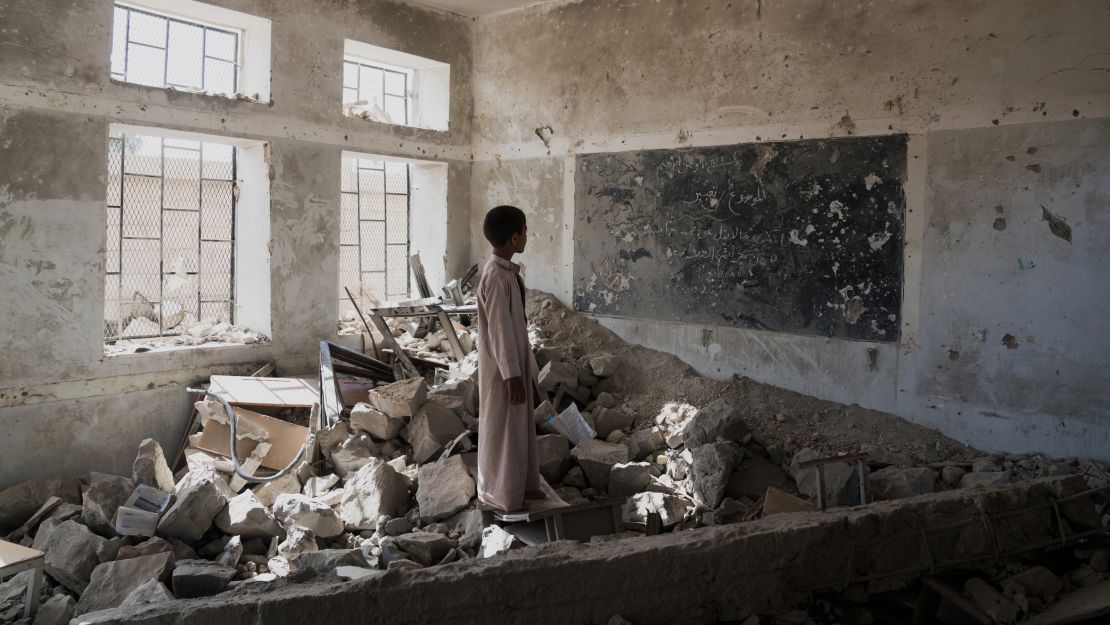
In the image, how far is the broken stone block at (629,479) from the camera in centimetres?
516

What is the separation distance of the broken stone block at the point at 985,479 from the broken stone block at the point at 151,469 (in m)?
5.42

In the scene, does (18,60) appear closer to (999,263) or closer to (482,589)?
(482,589)

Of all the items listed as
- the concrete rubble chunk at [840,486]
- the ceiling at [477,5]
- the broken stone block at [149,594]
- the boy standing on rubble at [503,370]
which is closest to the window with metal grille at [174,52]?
the ceiling at [477,5]

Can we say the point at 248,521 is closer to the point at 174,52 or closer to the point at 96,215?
the point at 96,215

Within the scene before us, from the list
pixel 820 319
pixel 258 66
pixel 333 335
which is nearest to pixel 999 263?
pixel 820 319

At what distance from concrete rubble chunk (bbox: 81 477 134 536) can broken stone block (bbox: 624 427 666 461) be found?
11.4 ft

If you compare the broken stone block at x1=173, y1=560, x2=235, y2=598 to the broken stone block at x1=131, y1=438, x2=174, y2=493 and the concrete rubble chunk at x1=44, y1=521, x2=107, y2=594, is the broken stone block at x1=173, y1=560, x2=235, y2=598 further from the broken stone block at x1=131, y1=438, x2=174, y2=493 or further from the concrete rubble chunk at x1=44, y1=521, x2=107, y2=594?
the broken stone block at x1=131, y1=438, x2=174, y2=493

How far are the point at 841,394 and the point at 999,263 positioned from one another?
1491 millimetres

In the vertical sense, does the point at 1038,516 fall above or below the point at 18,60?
below

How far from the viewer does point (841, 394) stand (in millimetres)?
6113

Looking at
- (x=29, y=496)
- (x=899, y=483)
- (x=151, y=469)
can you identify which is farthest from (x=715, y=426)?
(x=29, y=496)

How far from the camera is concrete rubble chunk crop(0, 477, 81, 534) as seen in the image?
515 cm

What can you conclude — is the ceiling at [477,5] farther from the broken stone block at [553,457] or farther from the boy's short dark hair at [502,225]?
the broken stone block at [553,457]

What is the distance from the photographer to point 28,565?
388cm
